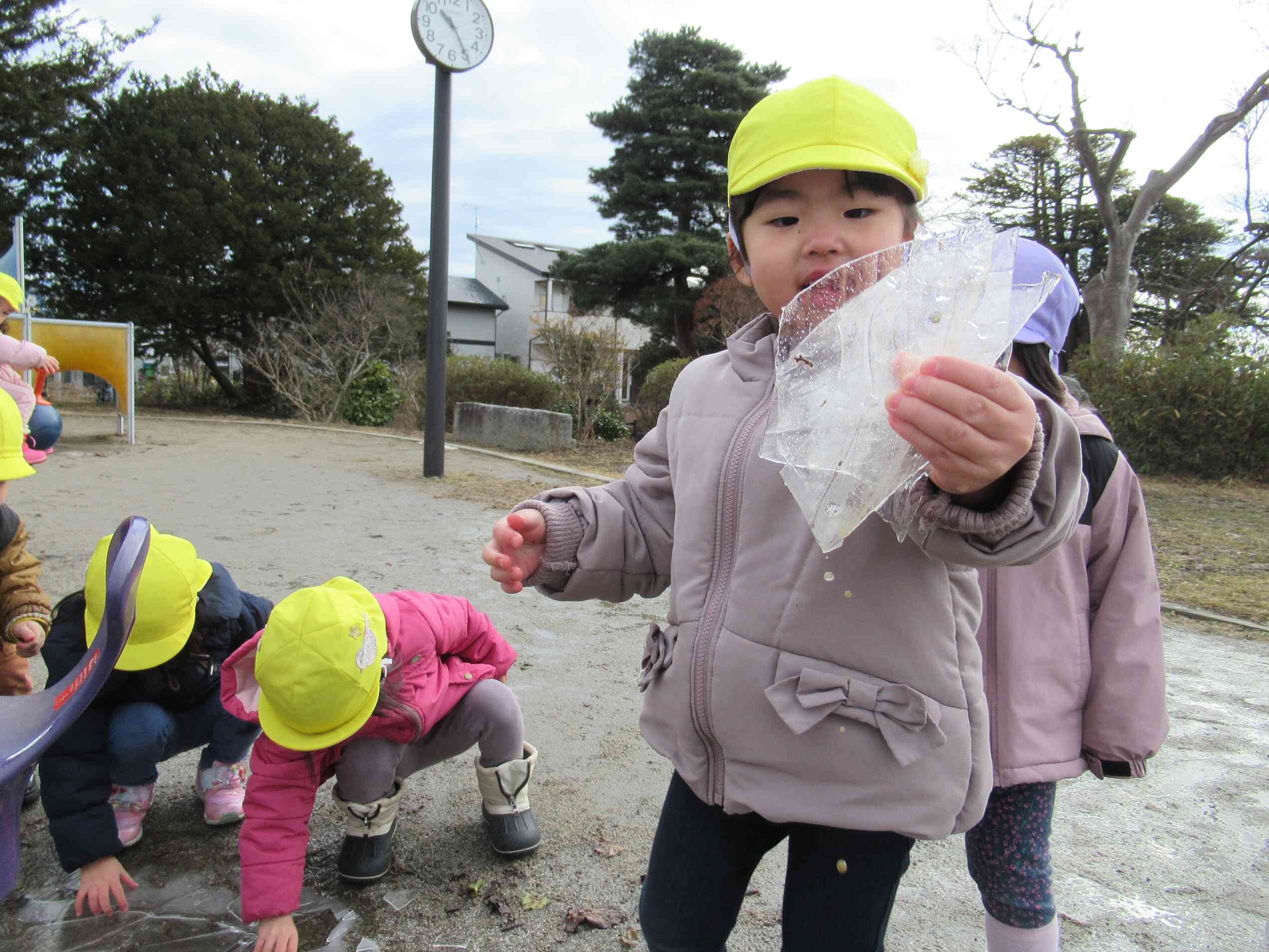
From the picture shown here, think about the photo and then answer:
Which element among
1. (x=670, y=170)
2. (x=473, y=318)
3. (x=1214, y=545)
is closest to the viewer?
(x=1214, y=545)

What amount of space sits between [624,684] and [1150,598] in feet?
6.78

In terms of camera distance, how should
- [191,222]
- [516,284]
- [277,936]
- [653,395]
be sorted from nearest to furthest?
[277,936] → [653,395] → [191,222] → [516,284]

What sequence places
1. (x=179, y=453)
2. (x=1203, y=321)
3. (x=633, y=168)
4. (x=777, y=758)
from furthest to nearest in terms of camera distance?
(x=633, y=168) → (x=1203, y=321) → (x=179, y=453) → (x=777, y=758)

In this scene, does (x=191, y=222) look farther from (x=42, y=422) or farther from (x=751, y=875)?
(x=751, y=875)

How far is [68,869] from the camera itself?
6.48 ft

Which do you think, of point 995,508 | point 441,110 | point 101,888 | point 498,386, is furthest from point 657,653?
point 498,386

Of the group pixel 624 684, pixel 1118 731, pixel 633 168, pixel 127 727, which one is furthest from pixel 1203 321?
pixel 633 168

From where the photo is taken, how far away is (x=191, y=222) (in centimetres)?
1898

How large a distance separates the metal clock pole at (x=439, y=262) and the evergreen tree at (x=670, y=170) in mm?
15402

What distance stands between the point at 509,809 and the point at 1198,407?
11.6 meters

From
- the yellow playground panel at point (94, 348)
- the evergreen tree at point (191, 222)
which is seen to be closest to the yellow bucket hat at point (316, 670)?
the yellow playground panel at point (94, 348)

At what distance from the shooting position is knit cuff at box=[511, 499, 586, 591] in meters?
1.53

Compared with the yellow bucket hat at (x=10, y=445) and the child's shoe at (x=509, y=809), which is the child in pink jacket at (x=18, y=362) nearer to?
the yellow bucket hat at (x=10, y=445)

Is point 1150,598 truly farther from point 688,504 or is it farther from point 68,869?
point 68,869
